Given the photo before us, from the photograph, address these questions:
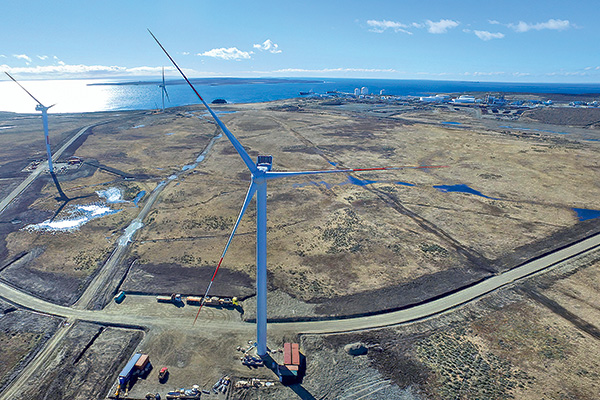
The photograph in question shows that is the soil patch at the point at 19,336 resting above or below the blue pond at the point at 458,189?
below

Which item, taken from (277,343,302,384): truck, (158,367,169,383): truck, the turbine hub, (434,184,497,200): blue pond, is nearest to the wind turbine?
the turbine hub

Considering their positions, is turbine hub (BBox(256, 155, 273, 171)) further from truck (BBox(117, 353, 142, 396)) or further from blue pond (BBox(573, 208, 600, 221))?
blue pond (BBox(573, 208, 600, 221))

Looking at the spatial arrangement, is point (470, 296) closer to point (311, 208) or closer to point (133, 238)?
point (311, 208)

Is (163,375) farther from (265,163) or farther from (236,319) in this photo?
(265,163)

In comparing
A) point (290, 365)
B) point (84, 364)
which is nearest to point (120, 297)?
point (84, 364)

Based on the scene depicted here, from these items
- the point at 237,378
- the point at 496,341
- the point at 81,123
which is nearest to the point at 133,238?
the point at 237,378

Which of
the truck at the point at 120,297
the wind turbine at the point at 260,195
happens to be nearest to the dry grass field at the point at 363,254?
the truck at the point at 120,297

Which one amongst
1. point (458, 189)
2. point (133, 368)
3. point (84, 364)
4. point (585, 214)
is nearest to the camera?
point (133, 368)

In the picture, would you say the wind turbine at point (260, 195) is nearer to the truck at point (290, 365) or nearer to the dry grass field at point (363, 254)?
the truck at point (290, 365)
